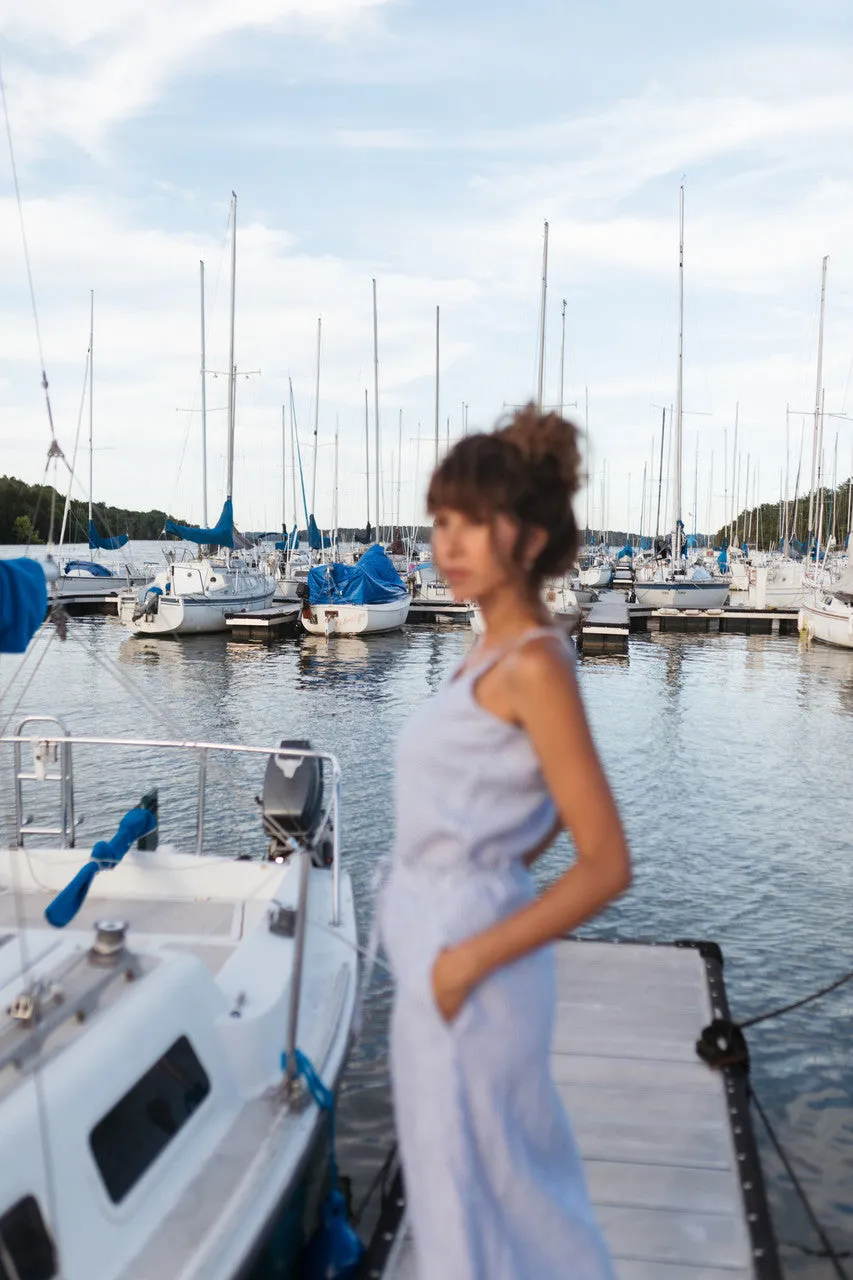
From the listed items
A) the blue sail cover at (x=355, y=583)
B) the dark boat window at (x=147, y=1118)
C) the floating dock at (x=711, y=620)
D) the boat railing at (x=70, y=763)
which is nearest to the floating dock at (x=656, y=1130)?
the dark boat window at (x=147, y=1118)

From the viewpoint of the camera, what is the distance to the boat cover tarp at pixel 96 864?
4496mm

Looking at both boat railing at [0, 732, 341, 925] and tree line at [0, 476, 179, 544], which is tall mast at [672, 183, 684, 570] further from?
boat railing at [0, 732, 341, 925]

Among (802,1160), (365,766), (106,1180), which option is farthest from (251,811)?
(106,1180)

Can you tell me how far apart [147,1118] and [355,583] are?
27.8m

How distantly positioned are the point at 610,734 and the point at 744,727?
2.60 metres

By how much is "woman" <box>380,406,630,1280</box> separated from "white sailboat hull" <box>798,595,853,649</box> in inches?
1119

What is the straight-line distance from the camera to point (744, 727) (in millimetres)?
17797

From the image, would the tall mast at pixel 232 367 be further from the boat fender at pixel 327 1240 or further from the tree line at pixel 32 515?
the boat fender at pixel 327 1240

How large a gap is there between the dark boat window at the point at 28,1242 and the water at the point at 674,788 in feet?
6.49

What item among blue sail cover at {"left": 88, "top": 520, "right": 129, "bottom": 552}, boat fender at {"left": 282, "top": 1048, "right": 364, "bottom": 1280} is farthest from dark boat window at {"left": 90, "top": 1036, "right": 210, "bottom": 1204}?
blue sail cover at {"left": 88, "top": 520, "right": 129, "bottom": 552}

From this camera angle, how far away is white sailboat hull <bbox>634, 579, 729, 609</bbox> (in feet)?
122

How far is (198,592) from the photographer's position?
29.5 m

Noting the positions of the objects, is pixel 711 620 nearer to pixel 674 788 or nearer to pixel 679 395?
pixel 679 395

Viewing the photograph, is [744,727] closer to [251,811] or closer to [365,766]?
[365,766]
